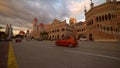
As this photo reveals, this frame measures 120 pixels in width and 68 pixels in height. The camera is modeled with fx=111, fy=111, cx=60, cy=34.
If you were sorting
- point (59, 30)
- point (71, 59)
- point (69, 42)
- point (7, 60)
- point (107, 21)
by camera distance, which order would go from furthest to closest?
1. point (59, 30)
2. point (107, 21)
3. point (69, 42)
4. point (7, 60)
5. point (71, 59)

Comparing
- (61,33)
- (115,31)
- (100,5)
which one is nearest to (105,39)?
(115,31)

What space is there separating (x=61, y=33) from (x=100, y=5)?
33.3 metres

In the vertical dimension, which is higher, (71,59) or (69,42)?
(69,42)

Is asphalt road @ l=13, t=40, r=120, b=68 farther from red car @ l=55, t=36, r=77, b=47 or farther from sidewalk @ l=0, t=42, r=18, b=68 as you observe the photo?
red car @ l=55, t=36, r=77, b=47

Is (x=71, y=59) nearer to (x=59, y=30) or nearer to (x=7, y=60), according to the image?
(x=7, y=60)

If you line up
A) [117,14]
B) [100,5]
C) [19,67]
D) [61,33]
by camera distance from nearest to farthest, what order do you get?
[19,67] < [117,14] < [100,5] < [61,33]

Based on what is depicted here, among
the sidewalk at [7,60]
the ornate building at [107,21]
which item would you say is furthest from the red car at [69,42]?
the ornate building at [107,21]

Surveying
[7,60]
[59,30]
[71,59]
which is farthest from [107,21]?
[7,60]

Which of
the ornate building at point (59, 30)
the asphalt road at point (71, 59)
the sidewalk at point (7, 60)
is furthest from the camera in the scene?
the ornate building at point (59, 30)

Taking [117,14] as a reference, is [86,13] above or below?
above

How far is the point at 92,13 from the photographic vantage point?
47.2 metres

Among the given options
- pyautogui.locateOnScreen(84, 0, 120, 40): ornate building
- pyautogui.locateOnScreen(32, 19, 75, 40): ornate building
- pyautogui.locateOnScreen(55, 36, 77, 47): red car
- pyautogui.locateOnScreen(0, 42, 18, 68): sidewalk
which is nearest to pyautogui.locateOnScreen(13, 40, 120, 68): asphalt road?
pyautogui.locateOnScreen(0, 42, 18, 68): sidewalk

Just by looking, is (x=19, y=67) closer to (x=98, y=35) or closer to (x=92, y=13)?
(x=98, y=35)

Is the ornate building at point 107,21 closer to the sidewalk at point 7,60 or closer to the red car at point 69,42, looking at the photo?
the red car at point 69,42
